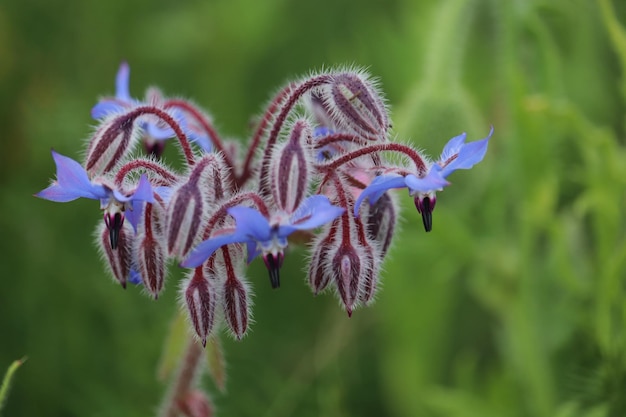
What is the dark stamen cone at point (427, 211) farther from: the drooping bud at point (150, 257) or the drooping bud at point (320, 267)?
the drooping bud at point (150, 257)

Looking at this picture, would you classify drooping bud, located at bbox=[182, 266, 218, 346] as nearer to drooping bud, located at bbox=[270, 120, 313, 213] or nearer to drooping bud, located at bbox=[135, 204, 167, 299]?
drooping bud, located at bbox=[135, 204, 167, 299]

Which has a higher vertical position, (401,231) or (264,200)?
(401,231)

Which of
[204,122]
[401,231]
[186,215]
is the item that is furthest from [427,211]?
[401,231]

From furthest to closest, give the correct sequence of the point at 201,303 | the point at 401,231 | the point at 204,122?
the point at 401,231 → the point at 204,122 → the point at 201,303

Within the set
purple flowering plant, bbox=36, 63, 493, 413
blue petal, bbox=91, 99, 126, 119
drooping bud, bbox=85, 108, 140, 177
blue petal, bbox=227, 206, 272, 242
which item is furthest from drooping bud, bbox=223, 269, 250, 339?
blue petal, bbox=91, 99, 126, 119

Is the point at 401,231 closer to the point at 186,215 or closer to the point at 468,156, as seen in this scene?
the point at 468,156

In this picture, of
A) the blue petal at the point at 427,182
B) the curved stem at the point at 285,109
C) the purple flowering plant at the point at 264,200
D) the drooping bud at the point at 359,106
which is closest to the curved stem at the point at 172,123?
the purple flowering plant at the point at 264,200

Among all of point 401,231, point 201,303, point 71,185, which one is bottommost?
point 201,303
